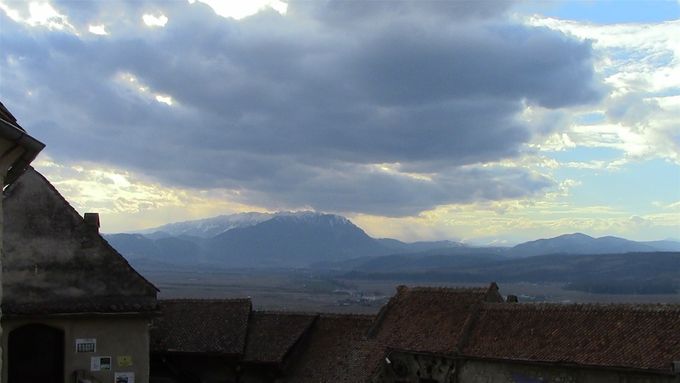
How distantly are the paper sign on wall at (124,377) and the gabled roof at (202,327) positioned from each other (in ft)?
22.8

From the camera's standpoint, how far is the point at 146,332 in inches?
817

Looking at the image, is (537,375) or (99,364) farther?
(537,375)

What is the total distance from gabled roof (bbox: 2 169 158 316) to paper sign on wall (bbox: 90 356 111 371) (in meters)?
1.45

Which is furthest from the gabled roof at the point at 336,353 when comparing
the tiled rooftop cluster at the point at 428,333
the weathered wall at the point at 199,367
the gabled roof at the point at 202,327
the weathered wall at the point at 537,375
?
the weathered wall at the point at 537,375

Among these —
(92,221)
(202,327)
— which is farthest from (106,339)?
(202,327)

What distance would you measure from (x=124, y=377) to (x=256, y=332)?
9.53 metres

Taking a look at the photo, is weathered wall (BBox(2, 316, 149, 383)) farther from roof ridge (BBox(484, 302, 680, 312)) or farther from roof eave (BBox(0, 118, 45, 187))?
roof ridge (BBox(484, 302, 680, 312))

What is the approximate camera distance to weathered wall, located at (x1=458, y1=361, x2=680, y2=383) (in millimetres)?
21759

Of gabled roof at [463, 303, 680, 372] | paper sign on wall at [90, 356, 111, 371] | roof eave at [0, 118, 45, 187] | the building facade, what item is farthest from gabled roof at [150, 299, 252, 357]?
roof eave at [0, 118, 45, 187]

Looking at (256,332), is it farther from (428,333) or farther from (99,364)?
(99,364)

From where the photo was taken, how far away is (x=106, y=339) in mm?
20344

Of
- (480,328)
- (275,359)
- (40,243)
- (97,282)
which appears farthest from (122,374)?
(480,328)

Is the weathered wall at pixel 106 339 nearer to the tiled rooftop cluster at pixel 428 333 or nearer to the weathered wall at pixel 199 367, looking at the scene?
the tiled rooftop cluster at pixel 428 333

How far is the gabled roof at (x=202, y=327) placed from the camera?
28141mm
